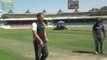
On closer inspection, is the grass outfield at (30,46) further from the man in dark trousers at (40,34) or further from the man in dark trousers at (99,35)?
the man in dark trousers at (40,34)

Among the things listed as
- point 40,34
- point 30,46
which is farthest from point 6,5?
point 40,34

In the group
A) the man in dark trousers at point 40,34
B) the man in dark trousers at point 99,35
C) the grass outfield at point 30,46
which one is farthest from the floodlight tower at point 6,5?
the man in dark trousers at point 40,34

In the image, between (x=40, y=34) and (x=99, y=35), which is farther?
(x=99, y=35)

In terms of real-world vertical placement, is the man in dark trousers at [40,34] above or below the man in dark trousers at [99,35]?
above

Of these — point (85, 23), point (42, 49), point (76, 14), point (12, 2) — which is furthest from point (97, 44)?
point (76, 14)

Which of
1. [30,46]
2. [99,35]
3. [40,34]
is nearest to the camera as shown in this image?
[40,34]

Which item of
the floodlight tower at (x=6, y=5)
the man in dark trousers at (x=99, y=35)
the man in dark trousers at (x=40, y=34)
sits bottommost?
the floodlight tower at (x=6, y=5)

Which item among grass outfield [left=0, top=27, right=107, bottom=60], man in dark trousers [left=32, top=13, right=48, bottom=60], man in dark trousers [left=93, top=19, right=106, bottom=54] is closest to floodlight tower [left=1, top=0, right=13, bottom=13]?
grass outfield [left=0, top=27, right=107, bottom=60]

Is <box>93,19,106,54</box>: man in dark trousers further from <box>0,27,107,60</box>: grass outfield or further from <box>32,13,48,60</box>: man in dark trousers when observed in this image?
<box>32,13,48,60</box>: man in dark trousers

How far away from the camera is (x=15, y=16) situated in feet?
532

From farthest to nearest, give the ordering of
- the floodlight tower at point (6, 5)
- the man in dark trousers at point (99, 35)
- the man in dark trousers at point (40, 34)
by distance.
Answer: the floodlight tower at point (6, 5), the man in dark trousers at point (99, 35), the man in dark trousers at point (40, 34)

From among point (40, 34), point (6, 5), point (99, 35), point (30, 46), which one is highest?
point (40, 34)

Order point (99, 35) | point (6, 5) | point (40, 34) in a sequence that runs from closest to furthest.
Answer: point (40, 34), point (99, 35), point (6, 5)

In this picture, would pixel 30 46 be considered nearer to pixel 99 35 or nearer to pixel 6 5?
pixel 99 35
